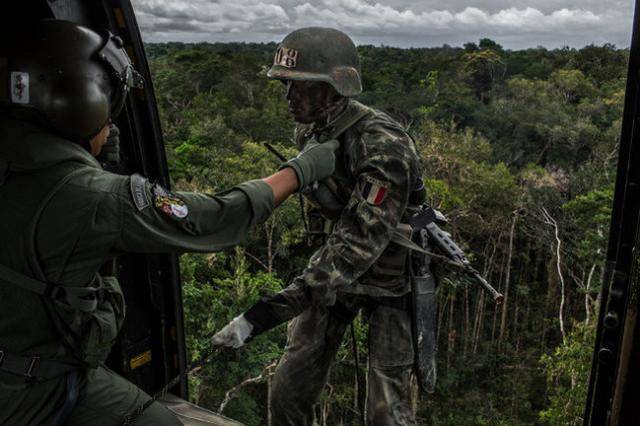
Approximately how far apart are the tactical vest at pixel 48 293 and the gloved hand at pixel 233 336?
0.72 m

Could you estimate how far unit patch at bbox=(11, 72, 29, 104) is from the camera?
6.63 ft

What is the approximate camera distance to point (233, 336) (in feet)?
9.58

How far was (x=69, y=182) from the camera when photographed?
6.48 feet

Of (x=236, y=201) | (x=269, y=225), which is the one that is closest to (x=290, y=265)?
(x=269, y=225)

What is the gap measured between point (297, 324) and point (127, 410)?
118 centimetres

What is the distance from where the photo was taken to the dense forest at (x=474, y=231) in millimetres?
15641

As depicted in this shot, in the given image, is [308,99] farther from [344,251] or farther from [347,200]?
[344,251]

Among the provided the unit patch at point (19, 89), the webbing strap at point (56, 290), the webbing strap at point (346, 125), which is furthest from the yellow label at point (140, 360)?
the unit patch at point (19, 89)

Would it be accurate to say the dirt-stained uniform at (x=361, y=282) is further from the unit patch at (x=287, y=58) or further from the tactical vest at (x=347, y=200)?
the unit patch at (x=287, y=58)

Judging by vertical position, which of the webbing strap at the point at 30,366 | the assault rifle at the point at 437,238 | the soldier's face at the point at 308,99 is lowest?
the webbing strap at the point at 30,366

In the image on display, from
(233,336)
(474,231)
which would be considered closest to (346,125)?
(233,336)

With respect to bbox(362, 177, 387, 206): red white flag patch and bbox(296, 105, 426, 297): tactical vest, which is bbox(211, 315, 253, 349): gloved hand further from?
bbox(362, 177, 387, 206): red white flag patch

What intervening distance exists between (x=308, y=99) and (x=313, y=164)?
71cm

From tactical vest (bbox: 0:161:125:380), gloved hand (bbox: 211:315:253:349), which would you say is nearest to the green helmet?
gloved hand (bbox: 211:315:253:349)
